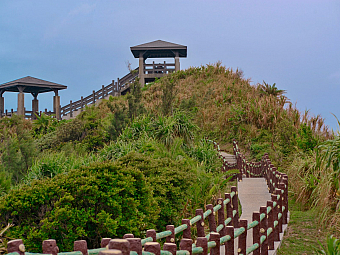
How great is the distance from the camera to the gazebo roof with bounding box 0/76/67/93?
30.9 meters

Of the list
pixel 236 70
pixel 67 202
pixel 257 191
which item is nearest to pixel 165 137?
pixel 257 191

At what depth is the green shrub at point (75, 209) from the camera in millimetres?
4730

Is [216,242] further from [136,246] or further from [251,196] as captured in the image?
[251,196]

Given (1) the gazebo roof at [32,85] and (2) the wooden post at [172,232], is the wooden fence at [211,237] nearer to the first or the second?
(2) the wooden post at [172,232]

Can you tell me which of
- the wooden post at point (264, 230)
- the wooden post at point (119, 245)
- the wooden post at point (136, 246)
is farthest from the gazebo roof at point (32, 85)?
the wooden post at point (119, 245)

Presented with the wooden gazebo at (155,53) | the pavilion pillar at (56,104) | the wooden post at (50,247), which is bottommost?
the wooden post at (50,247)

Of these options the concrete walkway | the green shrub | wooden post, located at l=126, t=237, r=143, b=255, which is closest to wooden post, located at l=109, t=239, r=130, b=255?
wooden post, located at l=126, t=237, r=143, b=255

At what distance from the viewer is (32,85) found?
3077cm

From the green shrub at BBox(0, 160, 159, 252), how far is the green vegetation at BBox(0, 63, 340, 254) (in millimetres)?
14

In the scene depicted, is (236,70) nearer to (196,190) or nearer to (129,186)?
(196,190)

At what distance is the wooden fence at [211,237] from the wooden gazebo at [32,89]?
2657cm

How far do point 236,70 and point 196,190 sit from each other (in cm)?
2543

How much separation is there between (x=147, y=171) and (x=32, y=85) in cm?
2705

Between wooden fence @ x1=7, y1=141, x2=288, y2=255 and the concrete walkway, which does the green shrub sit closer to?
wooden fence @ x1=7, y1=141, x2=288, y2=255
